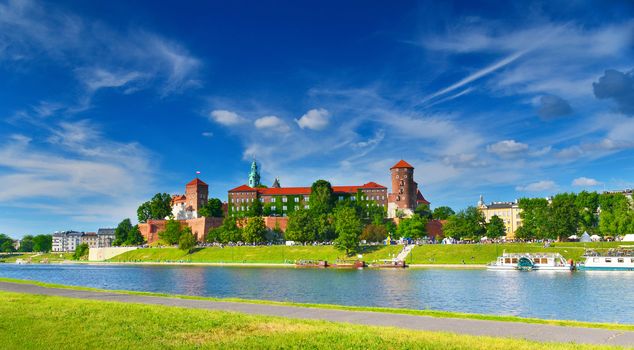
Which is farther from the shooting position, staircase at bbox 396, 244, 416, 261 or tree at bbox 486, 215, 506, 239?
tree at bbox 486, 215, 506, 239

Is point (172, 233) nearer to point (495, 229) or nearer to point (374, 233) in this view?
point (374, 233)

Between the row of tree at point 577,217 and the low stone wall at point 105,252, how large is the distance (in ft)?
342

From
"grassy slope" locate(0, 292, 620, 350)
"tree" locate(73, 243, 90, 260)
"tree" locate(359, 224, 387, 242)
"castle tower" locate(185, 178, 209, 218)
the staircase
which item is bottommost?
"tree" locate(73, 243, 90, 260)

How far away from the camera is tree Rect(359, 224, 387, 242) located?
12181 cm

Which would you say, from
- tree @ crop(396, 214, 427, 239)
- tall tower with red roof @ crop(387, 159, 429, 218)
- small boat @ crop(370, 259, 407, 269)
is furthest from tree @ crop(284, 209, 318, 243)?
small boat @ crop(370, 259, 407, 269)

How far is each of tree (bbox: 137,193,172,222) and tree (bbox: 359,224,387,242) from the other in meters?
73.0

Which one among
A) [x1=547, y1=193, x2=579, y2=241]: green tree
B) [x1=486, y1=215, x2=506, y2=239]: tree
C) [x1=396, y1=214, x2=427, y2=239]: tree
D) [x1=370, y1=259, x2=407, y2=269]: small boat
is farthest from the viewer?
[x1=396, y1=214, x2=427, y2=239]: tree

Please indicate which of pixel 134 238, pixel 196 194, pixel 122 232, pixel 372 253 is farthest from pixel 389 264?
pixel 122 232

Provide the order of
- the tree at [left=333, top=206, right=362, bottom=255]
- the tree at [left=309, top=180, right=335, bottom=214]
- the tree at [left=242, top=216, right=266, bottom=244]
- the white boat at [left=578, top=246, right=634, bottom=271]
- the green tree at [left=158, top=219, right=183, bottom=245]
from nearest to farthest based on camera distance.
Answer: the white boat at [left=578, top=246, right=634, bottom=271] → the tree at [left=333, top=206, right=362, bottom=255] → the tree at [left=242, top=216, right=266, bottom=244] → the tree at [left=309, top=180, right=335, bottom=214] → the green tree at [left=158, top=219, right=183, bottom=245]

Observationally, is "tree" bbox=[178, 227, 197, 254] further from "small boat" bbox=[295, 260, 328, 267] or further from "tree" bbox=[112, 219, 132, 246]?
"small boat" bbox=[295, 260, 328, 267]

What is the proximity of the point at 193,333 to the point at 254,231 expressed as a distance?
388ft

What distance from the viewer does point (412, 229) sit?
396 feet

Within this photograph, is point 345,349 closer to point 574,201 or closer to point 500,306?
point 500,306

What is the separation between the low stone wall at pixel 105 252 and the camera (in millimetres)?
151587
